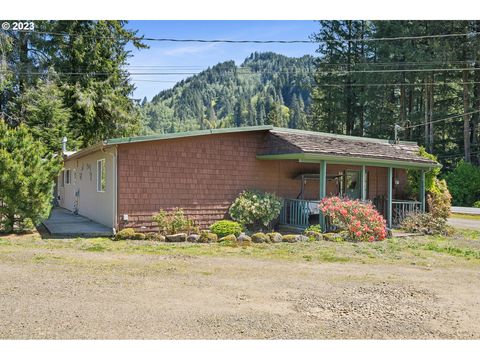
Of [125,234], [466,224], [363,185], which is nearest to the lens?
[125,234]

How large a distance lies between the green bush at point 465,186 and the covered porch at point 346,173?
13.0 meters

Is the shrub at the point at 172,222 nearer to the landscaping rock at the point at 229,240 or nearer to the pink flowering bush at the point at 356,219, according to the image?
the landscaping rock at the point at 229,240

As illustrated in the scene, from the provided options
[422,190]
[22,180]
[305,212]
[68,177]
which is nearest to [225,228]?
[305,212]

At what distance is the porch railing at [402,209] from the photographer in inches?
637

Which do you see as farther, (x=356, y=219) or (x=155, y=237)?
(x=356, y=219)

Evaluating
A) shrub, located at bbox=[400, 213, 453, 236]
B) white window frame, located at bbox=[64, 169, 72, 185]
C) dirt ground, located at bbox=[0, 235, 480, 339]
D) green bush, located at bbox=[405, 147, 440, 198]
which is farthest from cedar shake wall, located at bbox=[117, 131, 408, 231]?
white window frame, located at bbox=[64, 169, 72, 185]

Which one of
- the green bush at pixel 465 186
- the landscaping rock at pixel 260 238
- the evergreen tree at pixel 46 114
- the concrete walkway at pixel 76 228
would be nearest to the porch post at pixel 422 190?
the landscaping rock at pixel 260 238

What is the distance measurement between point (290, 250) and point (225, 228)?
2602mm

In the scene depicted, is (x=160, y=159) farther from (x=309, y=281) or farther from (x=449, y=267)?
(x=449, y=267)

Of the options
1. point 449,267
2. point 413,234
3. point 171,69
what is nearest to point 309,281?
point 449,267

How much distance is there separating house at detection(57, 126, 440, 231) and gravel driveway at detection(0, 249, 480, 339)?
384cm

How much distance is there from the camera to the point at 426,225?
1472cm

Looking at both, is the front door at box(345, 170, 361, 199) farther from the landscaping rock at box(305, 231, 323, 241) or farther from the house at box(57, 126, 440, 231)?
the landscaping rock at box(305, 231, 323, 241)

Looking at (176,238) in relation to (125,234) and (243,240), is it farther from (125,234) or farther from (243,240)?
(243,240)
